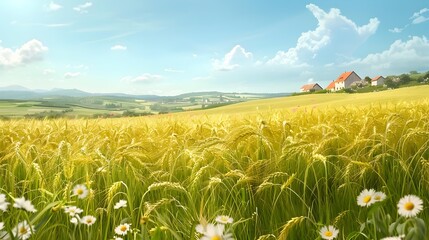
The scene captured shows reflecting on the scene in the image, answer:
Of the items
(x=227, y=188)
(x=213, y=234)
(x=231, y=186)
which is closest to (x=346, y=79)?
(x=231, y=186)

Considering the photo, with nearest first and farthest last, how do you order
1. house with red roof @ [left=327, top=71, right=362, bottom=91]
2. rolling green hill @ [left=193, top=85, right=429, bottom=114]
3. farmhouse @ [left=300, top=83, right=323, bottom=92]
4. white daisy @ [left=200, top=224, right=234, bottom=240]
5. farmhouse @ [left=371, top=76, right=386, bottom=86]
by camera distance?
white daisy @ [left=200, top=224, right=234, bottom=240] → rolling green hill @ [left=193, top=85, right=429, bottom=114] → farmhouse @ [left=371, top=76, right=386, bottom=86] → house with red roof @ [left=327, top=71, right=362, bottom=91] → farmhouse @ [left=300, top=83, right=323, bottom=92]

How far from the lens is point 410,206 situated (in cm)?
195

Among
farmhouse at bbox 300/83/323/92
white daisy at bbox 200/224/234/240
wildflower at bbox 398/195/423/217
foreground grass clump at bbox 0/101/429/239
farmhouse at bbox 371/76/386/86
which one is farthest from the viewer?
farmhouse at bbox 300/83/323/92

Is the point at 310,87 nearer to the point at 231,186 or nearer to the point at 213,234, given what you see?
the point at 231,186

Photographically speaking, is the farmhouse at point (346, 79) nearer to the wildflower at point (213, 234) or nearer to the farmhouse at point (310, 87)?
the farmhouse at point (310, 87)

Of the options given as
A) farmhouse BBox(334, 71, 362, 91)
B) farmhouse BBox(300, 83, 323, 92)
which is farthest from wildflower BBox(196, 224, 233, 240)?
farmhouse BBox(300, 83, 323, 92)

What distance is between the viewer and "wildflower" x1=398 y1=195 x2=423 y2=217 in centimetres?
192

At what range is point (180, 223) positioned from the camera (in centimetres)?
244

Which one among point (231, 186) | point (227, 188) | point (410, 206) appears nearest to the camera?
point (410, 206)

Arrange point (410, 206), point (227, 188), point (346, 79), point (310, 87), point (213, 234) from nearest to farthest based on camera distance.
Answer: point (213, 234)
point (410, 206)
point (227, 188)
point (346, 79)
point (310, 87)

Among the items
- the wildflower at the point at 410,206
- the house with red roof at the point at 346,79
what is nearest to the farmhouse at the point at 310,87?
the house with red roof at the point at 346,79

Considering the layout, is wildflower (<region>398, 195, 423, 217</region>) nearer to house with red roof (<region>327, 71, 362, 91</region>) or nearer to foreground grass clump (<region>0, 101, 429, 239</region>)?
foreground grass clump (<region>0, 101, 429, 239</region>)

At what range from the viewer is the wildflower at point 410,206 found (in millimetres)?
1924

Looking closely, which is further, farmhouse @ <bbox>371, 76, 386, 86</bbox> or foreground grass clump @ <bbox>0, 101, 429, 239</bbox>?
farmhouse @ <bbox>371, 76, 386, 86</bbox>
